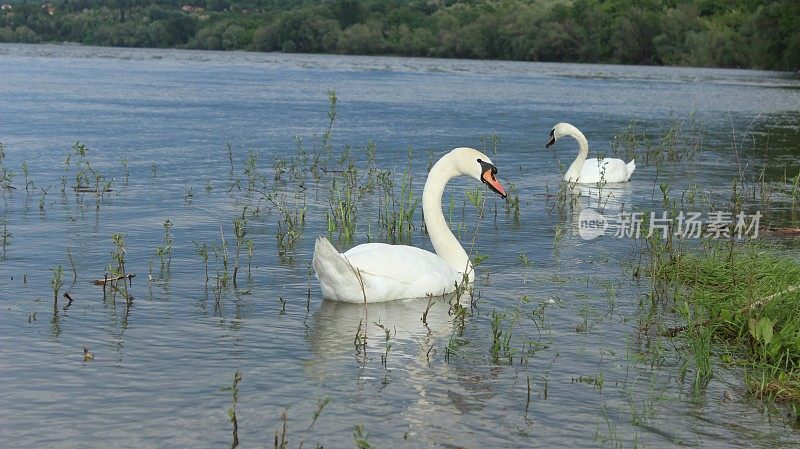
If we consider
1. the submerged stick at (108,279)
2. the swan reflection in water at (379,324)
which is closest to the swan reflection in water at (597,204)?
the swan reflection in water at (379,324)

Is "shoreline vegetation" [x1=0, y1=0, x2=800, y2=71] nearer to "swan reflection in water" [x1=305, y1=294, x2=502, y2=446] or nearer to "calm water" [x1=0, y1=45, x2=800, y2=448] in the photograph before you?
"calm water" [x1=0, y1=45, x2=800, y2=448]

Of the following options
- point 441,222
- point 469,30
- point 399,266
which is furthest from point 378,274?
point 469,30

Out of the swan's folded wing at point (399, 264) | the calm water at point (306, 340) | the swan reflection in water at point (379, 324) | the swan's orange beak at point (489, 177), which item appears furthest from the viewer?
the swan's orange beak at point (489, 177)

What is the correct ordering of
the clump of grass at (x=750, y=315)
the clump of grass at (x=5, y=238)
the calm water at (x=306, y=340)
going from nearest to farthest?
the calm water at (x=306, y=340), the clump of grass at (x=750, y=315), the clump of grass at (x=5, y=238)

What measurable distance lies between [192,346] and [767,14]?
7304cm

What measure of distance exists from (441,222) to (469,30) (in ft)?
352

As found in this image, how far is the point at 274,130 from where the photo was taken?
87.2 ft

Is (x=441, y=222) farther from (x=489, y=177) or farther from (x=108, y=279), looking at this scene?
(x=108, y=279)

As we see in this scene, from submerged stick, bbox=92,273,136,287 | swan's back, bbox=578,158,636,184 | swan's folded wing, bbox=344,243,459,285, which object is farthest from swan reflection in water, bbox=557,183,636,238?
submerged stick, bbox=92,273,136,287

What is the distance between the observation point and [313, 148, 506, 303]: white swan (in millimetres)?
9156

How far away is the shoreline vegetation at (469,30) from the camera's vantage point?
9706 cm

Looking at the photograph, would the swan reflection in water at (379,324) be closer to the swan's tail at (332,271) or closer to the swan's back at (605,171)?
the swan's tail at (332,271)

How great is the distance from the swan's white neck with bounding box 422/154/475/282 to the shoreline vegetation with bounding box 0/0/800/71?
68.1m

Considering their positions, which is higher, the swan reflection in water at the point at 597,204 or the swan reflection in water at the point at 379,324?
the swan reflection in water at the point at 597,204
